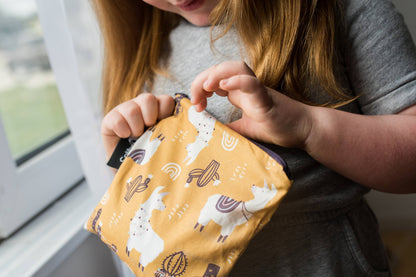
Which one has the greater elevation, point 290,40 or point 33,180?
point 290,40

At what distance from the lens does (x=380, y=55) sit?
48 centimetres

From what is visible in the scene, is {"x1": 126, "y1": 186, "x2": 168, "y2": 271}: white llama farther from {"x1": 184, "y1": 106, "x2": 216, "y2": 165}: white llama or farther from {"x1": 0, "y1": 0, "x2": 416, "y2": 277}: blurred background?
{"x1": 0, "y1": 0, "x2": 416, "y2": 277}: blurred background

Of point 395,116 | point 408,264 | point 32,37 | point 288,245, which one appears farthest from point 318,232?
point 32,37

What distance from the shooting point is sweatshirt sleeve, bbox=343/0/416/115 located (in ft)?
1.53

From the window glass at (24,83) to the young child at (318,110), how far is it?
1.18 ft

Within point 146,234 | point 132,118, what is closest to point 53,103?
point 132,118

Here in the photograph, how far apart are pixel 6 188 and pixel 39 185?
3.3 inches

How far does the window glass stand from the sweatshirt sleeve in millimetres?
649

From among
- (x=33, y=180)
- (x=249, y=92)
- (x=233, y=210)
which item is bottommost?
(x=33, y=180)

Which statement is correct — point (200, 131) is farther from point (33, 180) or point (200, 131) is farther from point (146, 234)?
point (33, 180)

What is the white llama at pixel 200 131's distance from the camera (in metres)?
0.44

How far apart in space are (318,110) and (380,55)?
12cm

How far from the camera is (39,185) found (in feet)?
2.45

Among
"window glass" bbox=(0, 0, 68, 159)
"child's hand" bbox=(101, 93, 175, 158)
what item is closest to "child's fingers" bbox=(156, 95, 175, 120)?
"child's hand" bbox=(101, 93, 175, 158)
